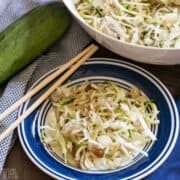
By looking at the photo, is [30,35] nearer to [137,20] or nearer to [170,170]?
[137,20]

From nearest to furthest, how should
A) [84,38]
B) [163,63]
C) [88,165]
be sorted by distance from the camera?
1. [88,165]
2. [163,63]
3. [84,38]

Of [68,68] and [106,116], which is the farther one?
[68,68]

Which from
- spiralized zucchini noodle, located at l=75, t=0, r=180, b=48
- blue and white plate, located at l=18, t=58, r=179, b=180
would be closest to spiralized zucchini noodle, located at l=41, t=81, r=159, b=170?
blue and white plate, located at l=18, t=58, r=179, b=180

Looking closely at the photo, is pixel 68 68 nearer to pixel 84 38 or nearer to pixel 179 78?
pixel 84 38

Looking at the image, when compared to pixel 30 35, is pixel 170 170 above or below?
below

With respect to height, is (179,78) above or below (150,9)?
below

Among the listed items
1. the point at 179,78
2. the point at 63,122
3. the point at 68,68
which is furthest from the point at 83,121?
the point at 179,78

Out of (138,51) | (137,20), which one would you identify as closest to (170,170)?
(138,51)

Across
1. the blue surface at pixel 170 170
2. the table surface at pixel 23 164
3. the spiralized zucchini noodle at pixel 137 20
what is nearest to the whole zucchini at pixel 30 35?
the spiralized zucchini noodle at pixel 137 20

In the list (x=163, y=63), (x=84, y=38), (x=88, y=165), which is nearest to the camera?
(x=88, y=165)
